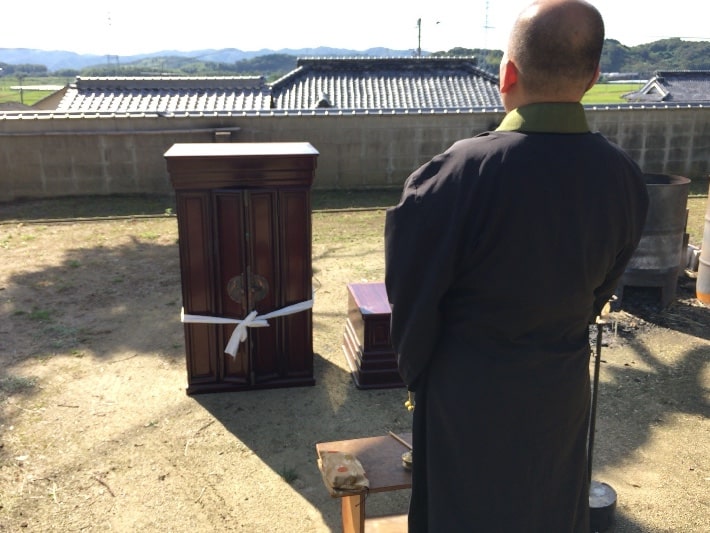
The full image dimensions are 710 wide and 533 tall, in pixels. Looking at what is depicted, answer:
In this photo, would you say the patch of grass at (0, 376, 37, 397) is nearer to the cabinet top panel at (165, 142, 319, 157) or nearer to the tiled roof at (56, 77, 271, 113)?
the cabinet top panel at (165, 142, 319, 157)

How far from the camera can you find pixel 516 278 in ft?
5.11

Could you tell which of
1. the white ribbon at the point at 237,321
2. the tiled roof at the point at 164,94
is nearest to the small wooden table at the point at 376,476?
the white ribbon at the point at 237,321

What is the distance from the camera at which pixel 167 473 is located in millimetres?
3451

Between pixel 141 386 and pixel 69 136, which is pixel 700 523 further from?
pixel 69 136

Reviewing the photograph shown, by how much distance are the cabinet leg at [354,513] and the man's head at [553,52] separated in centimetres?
168

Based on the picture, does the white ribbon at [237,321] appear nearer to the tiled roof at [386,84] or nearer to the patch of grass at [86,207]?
the patch of grass at [86,207]

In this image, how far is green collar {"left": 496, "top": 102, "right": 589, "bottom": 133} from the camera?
156cm

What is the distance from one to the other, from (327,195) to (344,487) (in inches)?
322

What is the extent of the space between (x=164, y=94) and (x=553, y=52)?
16.8 meters

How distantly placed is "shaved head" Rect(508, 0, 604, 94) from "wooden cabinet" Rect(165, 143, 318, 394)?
2.47 meters

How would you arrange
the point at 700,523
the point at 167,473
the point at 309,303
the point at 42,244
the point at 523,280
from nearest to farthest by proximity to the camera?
1. the point at 523,280
2. the point at 700,523
3. the point at 167,473
4. the point at 309,303
5. the point at 42,244

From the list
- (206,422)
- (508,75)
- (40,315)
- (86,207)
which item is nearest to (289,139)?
(86,207)

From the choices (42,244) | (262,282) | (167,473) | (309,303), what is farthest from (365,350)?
(42,244)

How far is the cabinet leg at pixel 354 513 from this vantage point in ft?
8.56
